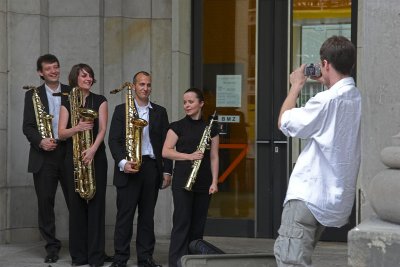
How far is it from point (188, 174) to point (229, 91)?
269 centimetres

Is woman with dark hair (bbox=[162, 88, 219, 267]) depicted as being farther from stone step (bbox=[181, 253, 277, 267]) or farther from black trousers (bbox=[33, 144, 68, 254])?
stone step (bbox=[181, 253, 277, 267])

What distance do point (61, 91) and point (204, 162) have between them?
1886 mm

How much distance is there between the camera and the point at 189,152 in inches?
318

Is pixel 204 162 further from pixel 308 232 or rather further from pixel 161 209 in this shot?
pixel 308 232

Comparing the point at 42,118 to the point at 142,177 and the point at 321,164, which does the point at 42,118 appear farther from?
the point at 321,164

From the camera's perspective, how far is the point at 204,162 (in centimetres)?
815

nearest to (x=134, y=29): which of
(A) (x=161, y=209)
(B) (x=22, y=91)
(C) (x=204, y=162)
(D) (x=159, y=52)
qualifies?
(D) (x=159, y=52)

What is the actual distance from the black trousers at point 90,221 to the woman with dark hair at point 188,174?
33.9 inches

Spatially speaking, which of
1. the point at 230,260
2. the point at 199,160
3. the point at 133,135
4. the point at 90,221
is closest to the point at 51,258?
the point at 90,221

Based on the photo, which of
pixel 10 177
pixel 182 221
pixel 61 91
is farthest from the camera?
pixel 10 177

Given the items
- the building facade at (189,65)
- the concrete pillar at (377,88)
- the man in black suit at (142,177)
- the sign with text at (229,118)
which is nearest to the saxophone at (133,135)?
the man in black suit at (142,177)

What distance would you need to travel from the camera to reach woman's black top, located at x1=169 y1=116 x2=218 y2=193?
317 inches

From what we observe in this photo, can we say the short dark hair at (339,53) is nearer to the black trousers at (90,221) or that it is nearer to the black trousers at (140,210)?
the black trousers at (140,210)

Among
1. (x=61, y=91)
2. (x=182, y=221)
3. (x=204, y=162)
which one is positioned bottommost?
(x=182, y=221)
